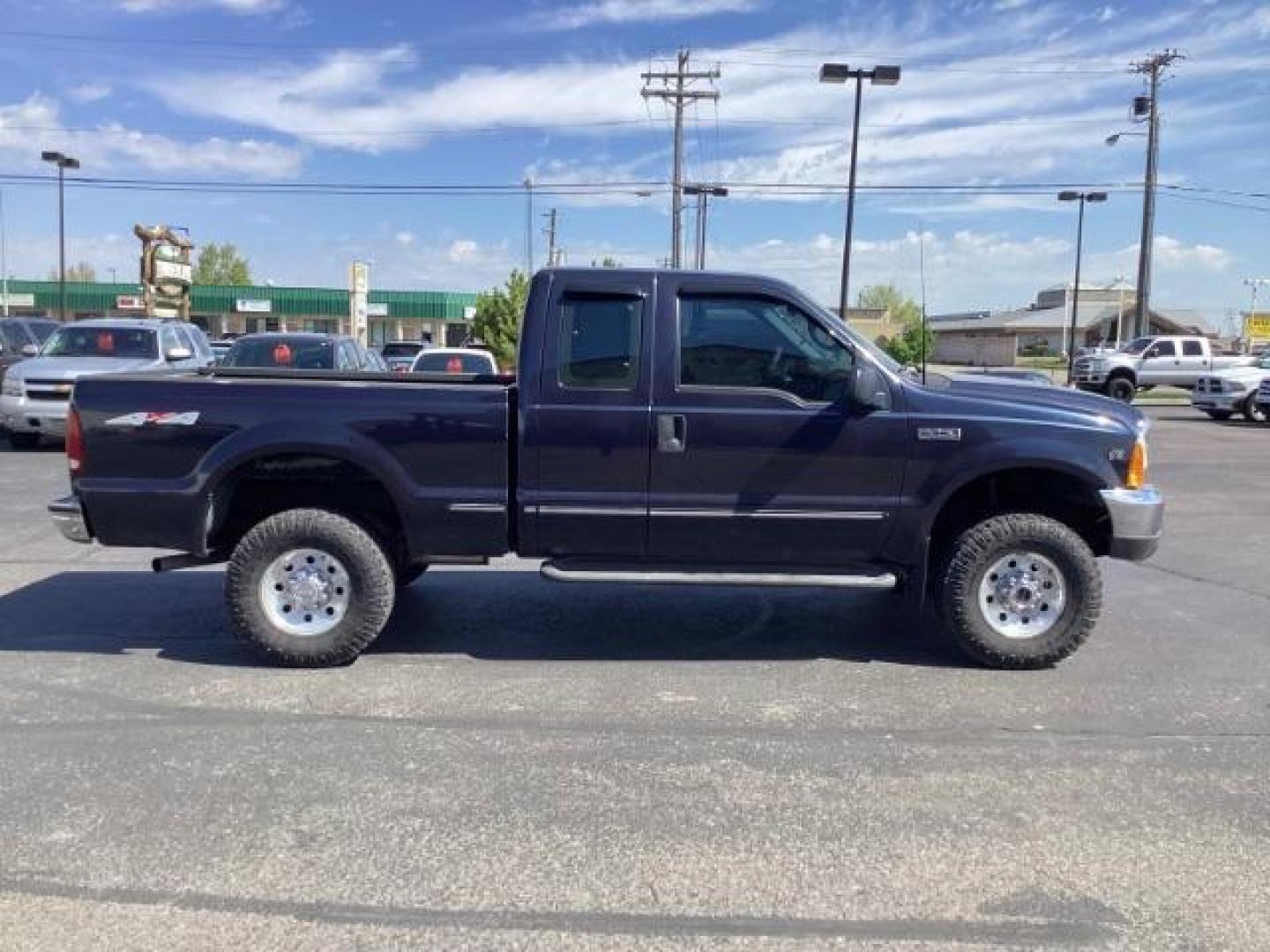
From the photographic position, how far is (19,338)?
19.1 meters

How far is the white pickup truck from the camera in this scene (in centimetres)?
3219

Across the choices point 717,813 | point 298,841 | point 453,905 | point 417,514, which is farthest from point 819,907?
point 417,514

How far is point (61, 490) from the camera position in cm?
1207

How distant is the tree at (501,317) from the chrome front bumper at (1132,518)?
40368mm

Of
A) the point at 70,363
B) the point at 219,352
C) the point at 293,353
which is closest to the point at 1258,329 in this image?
the point at 219,352

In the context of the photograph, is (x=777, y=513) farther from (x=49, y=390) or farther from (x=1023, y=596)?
(x=49, y=390)

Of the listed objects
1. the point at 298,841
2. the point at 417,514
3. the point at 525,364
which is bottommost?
the point at 298,841

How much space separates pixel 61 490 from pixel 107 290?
3105 inches

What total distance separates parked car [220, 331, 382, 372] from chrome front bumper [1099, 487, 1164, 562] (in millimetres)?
10808

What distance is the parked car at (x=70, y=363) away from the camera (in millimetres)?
15227

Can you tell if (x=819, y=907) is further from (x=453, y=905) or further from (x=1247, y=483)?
(x=1247, y=483)

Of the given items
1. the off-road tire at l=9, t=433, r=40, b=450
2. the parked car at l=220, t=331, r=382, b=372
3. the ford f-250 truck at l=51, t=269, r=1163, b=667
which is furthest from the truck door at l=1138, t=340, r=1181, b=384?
the ford f-250 truck at l=51, t=269, r=1163, b=667

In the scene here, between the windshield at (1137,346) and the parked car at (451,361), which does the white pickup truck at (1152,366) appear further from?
the parked car at (451,361)

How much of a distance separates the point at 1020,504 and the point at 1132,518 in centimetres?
63
